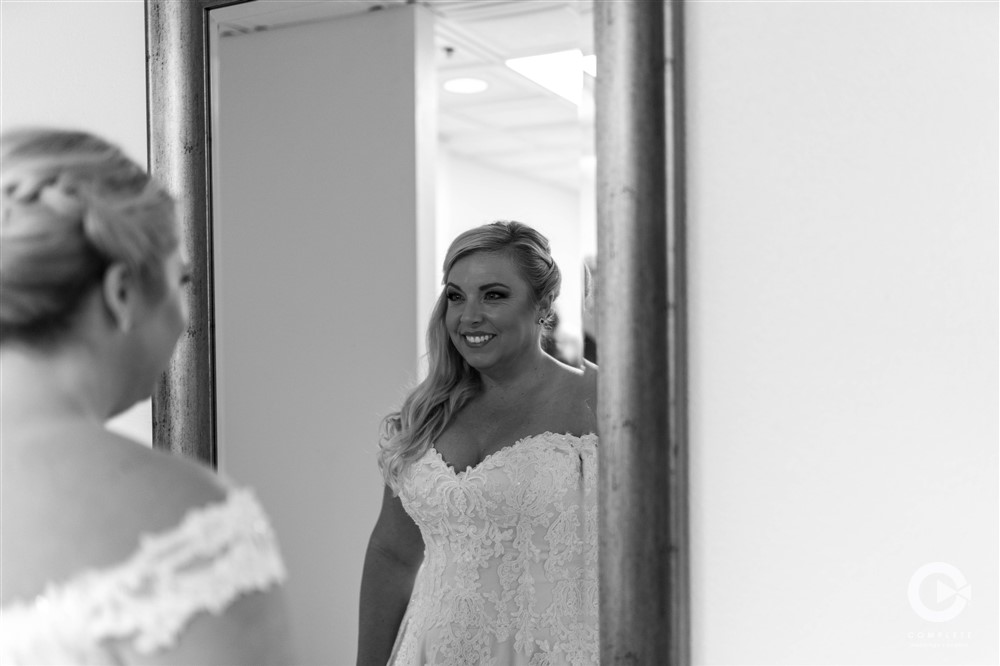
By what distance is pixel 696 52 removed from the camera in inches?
34.6

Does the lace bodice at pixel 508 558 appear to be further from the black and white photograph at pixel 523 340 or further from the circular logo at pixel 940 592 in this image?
the circular logo at pixel 940 592

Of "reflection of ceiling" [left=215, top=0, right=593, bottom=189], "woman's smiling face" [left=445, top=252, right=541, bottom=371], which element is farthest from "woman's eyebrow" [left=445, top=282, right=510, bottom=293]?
"reflection of ceiling" [left=215, top=0, right=593, bottom=189]

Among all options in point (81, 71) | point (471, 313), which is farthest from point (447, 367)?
point (81, 71)

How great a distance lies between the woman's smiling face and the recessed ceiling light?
6.4 inches

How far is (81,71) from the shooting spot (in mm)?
1270

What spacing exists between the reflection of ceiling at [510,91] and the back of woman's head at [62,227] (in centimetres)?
32

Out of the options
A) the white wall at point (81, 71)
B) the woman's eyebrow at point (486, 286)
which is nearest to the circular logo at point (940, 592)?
the woman's eyebrow at point (486, 286)

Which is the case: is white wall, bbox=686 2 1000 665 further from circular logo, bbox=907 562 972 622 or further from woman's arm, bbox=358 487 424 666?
woman's arm, bbox=358 487 424 666

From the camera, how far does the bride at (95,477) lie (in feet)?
2.14

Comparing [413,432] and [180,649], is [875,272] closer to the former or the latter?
[413,432]

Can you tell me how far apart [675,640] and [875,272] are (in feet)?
1.15

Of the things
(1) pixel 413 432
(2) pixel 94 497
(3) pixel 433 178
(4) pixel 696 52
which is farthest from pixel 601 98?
(2) pixel 94 497

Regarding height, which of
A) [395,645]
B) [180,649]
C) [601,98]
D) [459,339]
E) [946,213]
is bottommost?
[395,645]

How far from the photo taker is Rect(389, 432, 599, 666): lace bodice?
0.94 metres
